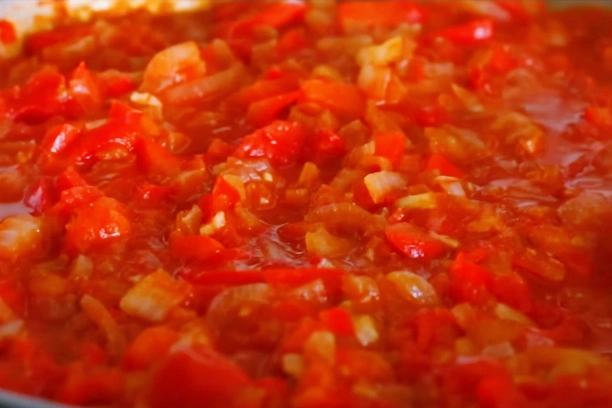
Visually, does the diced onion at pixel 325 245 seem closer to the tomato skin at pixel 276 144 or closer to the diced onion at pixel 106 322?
the tomato skin at pixel 276 144

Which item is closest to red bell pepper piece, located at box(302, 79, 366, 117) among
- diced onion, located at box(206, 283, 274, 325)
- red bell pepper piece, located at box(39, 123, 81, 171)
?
red bell pepper piece, located at box(39, 123, 81, 171)

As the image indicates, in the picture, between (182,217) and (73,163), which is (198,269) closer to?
(182,217)

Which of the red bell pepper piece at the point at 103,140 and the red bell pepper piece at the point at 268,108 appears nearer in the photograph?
the red bell pepper piece at the point at 103,140

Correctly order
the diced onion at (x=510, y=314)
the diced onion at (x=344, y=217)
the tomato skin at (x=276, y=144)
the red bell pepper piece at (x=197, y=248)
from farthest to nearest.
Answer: the tomato skin at (x=276, y=144)
the diced onion at (x=344, y=217)
the red bell pepper piece at (x=197, y=248)
the diced onion at (x=510, y=314)

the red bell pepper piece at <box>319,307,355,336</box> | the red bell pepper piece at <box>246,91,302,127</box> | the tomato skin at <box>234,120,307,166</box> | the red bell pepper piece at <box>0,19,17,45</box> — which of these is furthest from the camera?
the red bell pepper piece at <box>0,19,17,45</box>

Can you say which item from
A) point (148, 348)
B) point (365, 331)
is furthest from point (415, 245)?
point (148, 348)

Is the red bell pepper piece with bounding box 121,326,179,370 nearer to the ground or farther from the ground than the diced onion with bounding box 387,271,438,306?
farther from the ground

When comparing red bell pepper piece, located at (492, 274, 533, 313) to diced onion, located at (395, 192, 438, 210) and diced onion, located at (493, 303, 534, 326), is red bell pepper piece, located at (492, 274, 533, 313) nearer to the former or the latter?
diced onion, located at (493, 303, 534, 326)

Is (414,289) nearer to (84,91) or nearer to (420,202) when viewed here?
(420,202)

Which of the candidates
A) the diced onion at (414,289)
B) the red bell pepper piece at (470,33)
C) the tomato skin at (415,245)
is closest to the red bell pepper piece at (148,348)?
the diced onion at (414,289)
